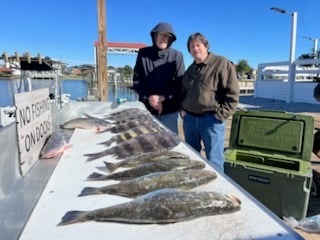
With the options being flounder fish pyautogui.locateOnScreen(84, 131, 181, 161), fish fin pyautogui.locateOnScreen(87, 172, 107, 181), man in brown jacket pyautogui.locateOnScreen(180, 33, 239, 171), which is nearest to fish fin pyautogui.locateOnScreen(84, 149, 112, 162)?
flounder fish pyautogui.locateOnScreen(84, 131, 181, 161)

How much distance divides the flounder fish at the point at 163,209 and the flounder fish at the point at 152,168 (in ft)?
1.08

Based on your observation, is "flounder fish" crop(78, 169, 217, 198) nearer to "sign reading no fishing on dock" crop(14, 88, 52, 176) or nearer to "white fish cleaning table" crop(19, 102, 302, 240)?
"white fish cleaning table" crop(19, 102, 302, 240)

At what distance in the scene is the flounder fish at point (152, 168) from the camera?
1.75 meters

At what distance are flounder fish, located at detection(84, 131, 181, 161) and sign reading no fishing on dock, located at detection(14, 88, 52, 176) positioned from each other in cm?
35

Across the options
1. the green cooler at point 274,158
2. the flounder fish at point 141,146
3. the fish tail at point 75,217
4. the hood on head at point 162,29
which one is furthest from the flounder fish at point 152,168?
the hood on head at point 162,29

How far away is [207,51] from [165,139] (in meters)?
1.53

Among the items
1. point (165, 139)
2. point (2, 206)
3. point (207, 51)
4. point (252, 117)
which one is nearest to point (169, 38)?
point (207, 51)

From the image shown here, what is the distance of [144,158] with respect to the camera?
6.58 feet

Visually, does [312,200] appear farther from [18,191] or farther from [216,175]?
[18,191]

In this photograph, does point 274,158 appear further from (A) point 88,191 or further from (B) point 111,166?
(A) point 88,191

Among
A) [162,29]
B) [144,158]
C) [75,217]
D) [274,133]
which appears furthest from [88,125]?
[274,133]

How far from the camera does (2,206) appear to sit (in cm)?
135

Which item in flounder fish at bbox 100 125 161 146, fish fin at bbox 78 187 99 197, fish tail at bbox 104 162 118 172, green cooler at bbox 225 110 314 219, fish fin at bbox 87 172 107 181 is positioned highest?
flounder fish at bbox 100 125 161 146

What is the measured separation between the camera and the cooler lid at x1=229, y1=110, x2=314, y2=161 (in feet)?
11.0
